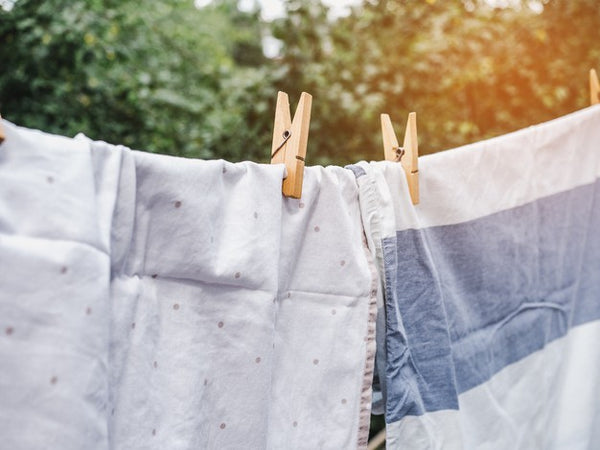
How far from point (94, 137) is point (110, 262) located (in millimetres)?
1661

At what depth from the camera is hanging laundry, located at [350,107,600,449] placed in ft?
2.32

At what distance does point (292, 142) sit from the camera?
65 centimetres

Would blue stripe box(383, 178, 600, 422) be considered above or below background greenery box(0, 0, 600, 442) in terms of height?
below

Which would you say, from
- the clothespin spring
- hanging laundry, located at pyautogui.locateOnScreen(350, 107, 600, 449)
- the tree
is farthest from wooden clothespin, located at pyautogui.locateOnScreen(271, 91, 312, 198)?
the tree

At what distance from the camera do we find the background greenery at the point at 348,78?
6.34ft

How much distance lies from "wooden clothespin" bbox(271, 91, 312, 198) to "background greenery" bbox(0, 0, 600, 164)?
4.53 feet

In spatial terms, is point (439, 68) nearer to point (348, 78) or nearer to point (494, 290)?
point (348, 78)

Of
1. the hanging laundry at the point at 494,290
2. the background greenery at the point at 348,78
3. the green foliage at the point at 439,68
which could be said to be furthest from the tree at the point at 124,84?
the hanging laundry at the point at 494,290

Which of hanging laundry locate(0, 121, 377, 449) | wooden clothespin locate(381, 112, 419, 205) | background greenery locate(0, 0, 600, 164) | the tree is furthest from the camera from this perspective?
background greenery locate(0, 0, 600, 164)

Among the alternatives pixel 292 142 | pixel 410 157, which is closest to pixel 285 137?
pixel 292 142

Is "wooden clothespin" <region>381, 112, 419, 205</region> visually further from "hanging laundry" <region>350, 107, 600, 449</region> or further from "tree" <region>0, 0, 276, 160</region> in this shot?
"tree" <region>0, 0, 276, 160</region>

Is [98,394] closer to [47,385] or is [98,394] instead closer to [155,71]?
[47,385]

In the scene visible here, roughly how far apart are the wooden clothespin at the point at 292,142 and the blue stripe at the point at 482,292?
0.47ft

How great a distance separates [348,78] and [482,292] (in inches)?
57.3
